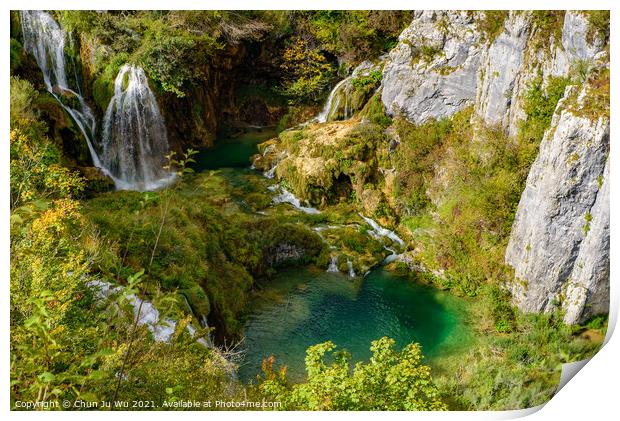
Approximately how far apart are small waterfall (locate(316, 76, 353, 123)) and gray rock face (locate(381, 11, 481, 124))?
85cm

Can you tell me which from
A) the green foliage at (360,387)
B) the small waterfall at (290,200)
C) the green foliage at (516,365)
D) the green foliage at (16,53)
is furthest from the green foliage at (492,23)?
the green foliage at (16,53)

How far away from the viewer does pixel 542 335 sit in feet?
24.7

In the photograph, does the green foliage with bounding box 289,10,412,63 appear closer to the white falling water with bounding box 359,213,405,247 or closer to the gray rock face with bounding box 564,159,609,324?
the white falling water with bounding box 359,213,405,247

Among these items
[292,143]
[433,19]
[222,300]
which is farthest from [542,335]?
[433,19]

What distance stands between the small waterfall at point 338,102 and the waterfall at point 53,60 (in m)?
4.99

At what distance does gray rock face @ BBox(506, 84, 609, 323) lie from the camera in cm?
685

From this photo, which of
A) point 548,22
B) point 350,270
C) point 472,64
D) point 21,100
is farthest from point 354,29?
point 21,100

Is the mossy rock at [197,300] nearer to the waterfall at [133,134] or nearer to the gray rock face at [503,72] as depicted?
the waterfall at [133,134]

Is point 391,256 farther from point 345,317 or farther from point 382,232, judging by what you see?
point 345,317

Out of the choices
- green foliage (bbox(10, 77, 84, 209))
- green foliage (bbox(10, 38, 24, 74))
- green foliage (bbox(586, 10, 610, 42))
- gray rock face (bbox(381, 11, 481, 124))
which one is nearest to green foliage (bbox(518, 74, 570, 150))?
green foliage (bbox(586, 10, 610, 42))

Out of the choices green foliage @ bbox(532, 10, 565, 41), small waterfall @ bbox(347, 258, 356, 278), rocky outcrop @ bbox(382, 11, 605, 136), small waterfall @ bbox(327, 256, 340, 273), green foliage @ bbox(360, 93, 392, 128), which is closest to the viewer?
green foliage @ bbox(532, 10, 565, 41)

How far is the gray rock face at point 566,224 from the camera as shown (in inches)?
270

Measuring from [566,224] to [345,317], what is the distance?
12.2 ft

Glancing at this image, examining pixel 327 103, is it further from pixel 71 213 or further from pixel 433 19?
pixel 71 213
